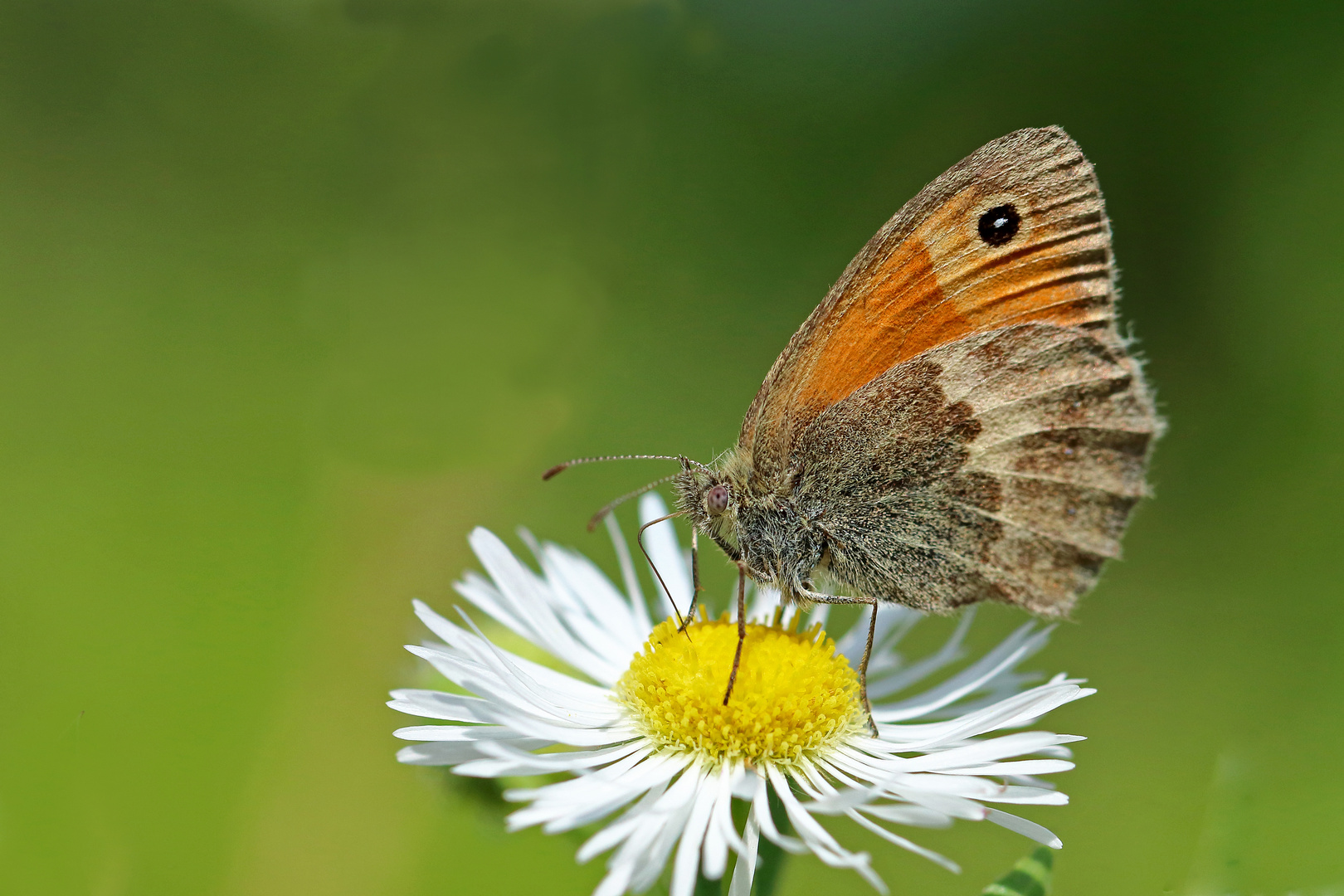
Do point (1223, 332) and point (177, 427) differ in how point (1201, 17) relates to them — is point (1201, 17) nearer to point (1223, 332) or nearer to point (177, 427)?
point (1223, 332)

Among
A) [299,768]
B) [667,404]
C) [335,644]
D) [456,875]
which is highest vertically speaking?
[667,404]

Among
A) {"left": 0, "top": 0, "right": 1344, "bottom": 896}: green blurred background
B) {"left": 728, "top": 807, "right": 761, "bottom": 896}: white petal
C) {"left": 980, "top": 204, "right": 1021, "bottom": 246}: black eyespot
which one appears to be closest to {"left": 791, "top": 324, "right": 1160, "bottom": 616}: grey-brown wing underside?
{"left": 980, "top": 204, "right": 1021, "bottom": 246}: black eyespot

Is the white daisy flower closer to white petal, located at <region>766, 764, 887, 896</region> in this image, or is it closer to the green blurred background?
white petal, located at <region>766, 764, 887, 896</region>

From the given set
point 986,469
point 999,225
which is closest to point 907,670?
point 986,469

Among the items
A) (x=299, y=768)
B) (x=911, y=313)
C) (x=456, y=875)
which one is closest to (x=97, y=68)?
(x=299, y=768)

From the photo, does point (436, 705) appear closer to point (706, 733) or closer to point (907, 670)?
point (706, 733)
